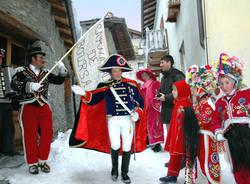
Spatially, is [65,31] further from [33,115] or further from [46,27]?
[33,115]

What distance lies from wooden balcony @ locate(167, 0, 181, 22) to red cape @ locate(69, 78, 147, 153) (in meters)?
5.07

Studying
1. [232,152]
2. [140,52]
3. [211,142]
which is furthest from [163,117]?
[140,52]

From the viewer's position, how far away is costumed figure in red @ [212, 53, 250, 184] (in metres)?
2.51

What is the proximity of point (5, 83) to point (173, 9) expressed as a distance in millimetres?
6219

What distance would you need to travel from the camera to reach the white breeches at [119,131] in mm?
3688

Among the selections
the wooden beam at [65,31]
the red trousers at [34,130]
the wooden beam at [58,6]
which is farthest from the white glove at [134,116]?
the wooden beam at [65,31]

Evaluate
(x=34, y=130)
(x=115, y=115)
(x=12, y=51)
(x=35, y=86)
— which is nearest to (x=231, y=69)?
(x=115, y=115)

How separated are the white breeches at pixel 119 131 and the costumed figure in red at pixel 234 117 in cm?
135

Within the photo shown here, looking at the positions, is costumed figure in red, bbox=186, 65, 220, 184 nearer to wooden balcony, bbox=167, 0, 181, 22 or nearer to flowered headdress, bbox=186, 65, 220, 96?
flowered headdress, bbox=186, 65, 220, 96

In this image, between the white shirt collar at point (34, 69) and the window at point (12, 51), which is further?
the window at point (12, 51)

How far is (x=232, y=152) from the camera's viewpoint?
260 centimetres

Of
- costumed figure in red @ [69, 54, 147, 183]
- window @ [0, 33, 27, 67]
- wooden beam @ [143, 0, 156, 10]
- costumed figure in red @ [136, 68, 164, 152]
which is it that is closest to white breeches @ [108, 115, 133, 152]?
costumed figure in red @ [69, 54, 147, 183]

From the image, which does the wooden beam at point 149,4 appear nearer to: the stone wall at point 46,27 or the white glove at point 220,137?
the stone wall at point 46,27

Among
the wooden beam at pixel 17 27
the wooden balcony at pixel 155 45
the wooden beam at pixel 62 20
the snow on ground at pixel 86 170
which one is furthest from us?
the wooden balcony at pixel 155 45
